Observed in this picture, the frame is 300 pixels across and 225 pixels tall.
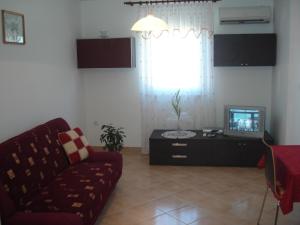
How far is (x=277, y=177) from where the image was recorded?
318cm

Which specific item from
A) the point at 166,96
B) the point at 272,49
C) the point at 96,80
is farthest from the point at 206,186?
the point at 96,80

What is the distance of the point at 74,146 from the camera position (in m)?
4.14

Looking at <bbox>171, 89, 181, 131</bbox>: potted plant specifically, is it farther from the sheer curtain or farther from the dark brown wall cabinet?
the dark brown wall cabinet

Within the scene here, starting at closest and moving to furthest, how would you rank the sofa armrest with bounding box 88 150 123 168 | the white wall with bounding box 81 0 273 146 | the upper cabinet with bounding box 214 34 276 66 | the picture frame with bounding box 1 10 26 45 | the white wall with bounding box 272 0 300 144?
the picture frame with bounding box 1 10 26 45
the sofa armrest with bounding box 88 150 123 168
the white wall with bounding box 272 0 300 144
the upper cabinet with bounding box 214 34 276 66
the white wall with bounding box 81 0 273 146

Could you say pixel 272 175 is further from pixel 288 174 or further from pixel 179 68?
pixel 179 68

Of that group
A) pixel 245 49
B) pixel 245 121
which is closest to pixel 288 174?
pixel 245 121

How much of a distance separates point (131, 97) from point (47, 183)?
8.56 ft

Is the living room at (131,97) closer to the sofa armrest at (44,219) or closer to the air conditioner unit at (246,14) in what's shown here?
the air conditioner unit at (246,14)

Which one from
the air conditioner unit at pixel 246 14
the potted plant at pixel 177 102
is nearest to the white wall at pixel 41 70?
the potted plant at pixel 177 102

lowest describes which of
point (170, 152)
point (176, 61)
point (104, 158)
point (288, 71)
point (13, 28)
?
point (170, 152)

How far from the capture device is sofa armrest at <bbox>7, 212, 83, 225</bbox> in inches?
105

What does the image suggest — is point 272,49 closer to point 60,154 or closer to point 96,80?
point 96,80

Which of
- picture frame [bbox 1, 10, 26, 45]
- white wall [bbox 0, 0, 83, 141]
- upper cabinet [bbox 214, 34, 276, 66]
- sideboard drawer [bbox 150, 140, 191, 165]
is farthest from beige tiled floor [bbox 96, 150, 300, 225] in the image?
picture frame [bbox 1, 10, 26, 45]

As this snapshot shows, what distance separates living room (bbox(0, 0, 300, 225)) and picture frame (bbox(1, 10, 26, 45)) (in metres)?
0.06
